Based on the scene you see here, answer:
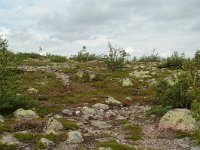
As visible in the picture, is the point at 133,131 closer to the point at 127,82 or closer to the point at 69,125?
the point at 69,125

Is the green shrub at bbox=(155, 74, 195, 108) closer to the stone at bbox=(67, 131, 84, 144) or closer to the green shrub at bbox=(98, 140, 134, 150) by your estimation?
the green shrub at bbox=(98, 140, 134, 150)

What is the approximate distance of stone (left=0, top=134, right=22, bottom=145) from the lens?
16.2 m

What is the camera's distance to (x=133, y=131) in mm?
18328

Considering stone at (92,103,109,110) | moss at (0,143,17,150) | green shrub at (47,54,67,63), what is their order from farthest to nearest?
green shrub at (47,54,67,63) < stone at (92,103,109,110) < moss at (0,143,17,150)

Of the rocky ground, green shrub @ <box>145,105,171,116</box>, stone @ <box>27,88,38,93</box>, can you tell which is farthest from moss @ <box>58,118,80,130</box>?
stone @ <box>27,88,38,93</box>

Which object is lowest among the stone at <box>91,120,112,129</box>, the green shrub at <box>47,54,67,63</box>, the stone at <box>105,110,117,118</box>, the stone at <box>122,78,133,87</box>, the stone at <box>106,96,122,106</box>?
the stone at <box>91,120,112,129</box>

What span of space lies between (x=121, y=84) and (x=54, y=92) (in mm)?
5281

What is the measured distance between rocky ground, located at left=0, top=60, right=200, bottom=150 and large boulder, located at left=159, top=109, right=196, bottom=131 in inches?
15.1

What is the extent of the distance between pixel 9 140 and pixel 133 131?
538 cm

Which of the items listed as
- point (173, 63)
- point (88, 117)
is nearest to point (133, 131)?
point (88, 117)

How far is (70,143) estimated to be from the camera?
16328 millimetres

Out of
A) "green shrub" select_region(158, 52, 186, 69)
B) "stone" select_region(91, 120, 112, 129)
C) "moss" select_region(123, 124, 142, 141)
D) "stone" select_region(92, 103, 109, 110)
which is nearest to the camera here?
"moss" select_region(123, 124, 142, 141)

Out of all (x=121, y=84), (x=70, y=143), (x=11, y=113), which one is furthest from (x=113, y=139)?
(x=121, y=84)

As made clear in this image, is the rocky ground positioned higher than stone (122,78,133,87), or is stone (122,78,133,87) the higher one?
stone (122,78,133,87)
